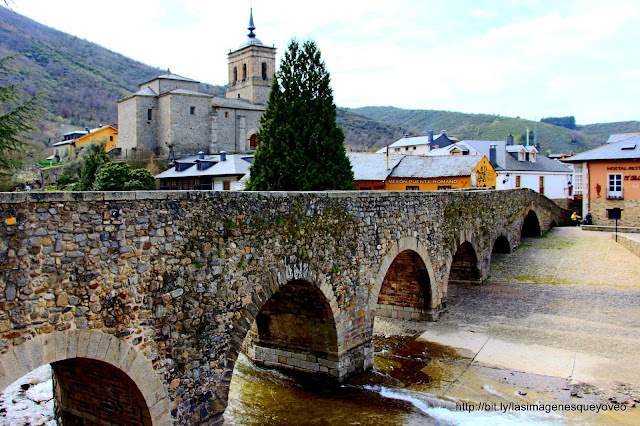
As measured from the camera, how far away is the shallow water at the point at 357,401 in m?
10.0

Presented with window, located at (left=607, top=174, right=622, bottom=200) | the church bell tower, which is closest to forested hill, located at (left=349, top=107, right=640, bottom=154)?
the church bell tower

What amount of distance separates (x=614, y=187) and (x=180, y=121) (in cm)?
4077

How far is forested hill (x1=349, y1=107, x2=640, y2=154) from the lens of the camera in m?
92.9

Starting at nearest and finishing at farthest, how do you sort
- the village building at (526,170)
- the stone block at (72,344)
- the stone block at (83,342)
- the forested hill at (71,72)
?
the stone block at (72,344)
the stone block at (83,342)
the village building at (526,170)
the forested hill at (71,72)

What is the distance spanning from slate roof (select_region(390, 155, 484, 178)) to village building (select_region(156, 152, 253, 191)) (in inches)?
406

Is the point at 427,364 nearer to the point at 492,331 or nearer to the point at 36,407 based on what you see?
the point at 492,331

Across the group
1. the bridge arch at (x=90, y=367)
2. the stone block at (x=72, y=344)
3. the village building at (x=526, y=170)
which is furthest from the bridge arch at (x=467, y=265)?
the village building at (x=526, y=170)

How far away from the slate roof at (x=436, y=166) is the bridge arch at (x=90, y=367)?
82.1 feet

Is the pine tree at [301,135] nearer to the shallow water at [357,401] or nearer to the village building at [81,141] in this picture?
the shallow water at [357,401]

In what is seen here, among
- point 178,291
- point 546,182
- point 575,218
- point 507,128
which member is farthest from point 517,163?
point 507,128

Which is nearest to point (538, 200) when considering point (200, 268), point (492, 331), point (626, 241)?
point (626, 241)

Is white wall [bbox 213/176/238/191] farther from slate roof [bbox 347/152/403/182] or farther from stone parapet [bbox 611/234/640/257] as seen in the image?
stone parapet [bbox 611/234/640/257]

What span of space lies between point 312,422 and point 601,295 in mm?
12270

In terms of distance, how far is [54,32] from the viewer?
115 metres
